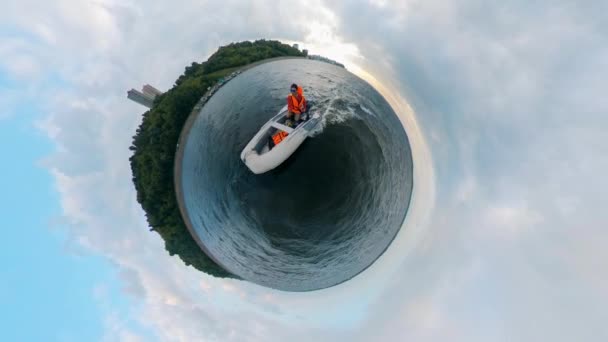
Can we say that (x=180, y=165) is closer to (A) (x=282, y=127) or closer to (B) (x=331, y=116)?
(A) (x=282, y=127)

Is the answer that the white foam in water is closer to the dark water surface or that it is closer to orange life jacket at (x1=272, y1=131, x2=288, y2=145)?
the dark water surface

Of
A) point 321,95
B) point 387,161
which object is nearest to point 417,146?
point 387,161

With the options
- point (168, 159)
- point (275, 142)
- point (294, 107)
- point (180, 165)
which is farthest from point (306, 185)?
point (168, 159)

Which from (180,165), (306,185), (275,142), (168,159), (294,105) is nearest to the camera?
(306,185)

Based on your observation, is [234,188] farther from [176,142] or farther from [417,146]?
[176,142]

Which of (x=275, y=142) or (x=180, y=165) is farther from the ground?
(x=180, y=165)

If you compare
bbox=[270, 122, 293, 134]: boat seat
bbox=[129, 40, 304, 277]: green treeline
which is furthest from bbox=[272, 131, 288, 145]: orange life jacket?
bbox=[129, 40, 304, 277]: green treeline
